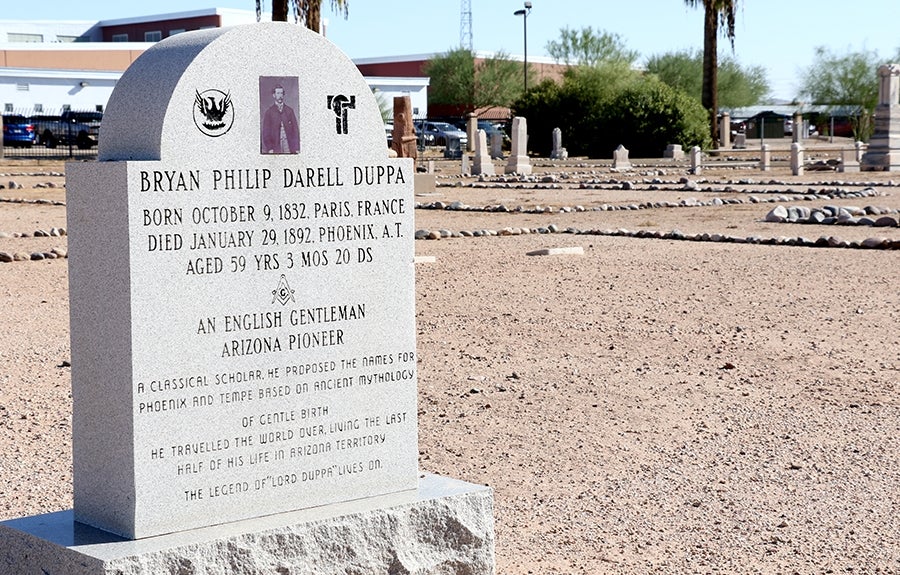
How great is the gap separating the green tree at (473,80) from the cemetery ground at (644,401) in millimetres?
64882

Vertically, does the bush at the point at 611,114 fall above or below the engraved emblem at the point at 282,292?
above

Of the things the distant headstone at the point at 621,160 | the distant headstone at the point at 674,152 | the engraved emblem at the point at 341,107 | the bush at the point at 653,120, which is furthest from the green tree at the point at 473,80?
the engraved emblem at the point at 341,107

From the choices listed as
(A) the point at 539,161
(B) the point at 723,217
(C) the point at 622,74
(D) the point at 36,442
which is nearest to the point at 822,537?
(D) the point at 36,442

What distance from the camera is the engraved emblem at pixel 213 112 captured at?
385 cm

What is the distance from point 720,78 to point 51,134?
3698cm

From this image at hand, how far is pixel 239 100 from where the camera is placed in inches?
155

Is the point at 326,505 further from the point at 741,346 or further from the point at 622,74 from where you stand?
the point at 622,74

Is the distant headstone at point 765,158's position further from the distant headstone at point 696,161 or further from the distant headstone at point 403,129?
the distant headstone at point 403,129

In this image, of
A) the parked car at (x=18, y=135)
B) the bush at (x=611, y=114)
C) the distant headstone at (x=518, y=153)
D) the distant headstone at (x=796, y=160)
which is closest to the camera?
the distant headstone at (x=796, y=160)

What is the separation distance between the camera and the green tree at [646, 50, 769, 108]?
224ft

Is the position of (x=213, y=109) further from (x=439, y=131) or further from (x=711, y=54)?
(x=439, y=131)

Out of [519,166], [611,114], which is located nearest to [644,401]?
[519,166]

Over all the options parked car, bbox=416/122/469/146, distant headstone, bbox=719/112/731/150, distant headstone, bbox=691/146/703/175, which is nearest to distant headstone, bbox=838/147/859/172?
distant headstone, bbox=691/146/703/175

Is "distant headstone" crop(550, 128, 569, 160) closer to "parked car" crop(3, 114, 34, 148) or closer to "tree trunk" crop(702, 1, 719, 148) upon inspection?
"tree trunk" crop(702, 1, 719, 148)
